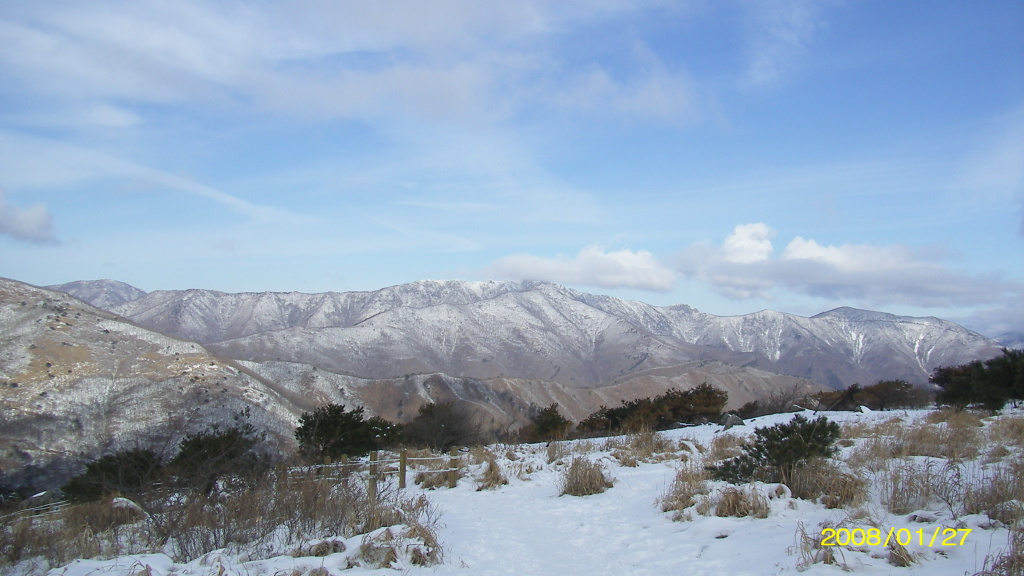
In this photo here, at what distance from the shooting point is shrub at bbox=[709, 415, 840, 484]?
7.97 metres

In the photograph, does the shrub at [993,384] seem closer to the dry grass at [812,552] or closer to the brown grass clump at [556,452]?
the brown grass clump at [556,452]

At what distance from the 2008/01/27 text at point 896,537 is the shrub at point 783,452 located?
229 centimetres

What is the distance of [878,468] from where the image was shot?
797cm

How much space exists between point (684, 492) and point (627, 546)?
67.4 inches

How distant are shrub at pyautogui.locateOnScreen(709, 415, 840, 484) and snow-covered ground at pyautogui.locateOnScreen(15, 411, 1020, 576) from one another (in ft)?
3.22

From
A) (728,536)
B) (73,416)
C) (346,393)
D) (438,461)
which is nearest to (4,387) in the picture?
(73,416)

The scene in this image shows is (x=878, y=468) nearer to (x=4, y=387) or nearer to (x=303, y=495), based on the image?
(x=303, y=495)

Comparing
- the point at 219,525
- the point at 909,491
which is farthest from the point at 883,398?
the point at 219,525

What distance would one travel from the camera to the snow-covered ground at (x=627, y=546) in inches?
196

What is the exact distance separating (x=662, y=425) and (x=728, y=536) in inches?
671

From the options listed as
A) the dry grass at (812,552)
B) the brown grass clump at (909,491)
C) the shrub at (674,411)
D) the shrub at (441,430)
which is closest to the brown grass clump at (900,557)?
the dry grass at (812,552)

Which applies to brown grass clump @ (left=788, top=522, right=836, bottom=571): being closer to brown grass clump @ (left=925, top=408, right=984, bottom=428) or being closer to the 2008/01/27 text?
the 2008/01/27 text

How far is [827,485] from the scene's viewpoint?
23.3 feet

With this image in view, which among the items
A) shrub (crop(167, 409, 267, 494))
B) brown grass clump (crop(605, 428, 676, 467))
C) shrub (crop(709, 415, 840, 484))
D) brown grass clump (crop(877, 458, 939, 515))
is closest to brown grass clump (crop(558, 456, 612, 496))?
shrub (crop(709, 415, 840, 484))
